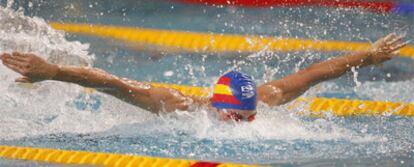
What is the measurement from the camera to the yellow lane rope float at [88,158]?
4.27 m

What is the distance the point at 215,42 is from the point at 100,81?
3.79 metres

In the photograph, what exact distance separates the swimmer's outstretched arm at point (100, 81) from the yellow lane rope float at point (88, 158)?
38cm

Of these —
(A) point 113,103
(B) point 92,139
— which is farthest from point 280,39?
(B) point 92,139

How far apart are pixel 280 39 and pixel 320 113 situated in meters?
2.64

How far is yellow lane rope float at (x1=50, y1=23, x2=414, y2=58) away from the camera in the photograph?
27.0ft

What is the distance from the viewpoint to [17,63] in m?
4.27

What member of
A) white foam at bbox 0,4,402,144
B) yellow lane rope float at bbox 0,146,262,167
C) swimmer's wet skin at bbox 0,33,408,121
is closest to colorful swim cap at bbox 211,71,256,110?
A: swimmer's wet skin at bbox 0,33,408,121

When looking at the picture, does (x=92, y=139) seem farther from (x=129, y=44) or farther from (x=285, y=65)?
(x=129, y=44)

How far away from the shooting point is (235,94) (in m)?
4.91

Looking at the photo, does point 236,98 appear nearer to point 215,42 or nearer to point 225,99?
point 225,99

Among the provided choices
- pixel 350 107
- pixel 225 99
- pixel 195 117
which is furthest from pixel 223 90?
pixel 350 107

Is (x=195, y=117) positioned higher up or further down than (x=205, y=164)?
higher up

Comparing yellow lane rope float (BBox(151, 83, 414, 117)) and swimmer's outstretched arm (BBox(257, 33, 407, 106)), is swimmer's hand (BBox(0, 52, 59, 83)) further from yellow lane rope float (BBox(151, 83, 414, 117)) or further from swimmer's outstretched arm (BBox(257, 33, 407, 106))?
yellow lane rope float (BBox(151, 83, 414, 117))

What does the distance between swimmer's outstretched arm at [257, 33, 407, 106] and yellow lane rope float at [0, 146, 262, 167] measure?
3.69 feet
